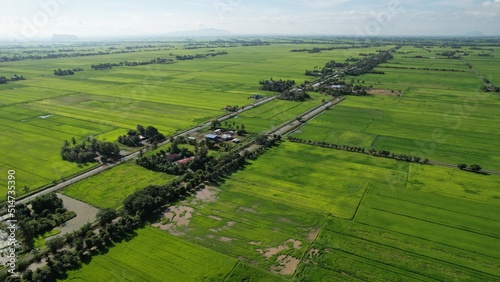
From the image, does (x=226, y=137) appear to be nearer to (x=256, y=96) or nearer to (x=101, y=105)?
(x=256, y=96)

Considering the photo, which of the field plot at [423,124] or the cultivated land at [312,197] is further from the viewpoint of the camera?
the field plot at [423,124]

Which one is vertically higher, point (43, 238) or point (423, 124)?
A: point (423, 124)

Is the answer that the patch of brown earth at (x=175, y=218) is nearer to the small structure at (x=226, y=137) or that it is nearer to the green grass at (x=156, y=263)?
the green grass at (x=156, y=263)

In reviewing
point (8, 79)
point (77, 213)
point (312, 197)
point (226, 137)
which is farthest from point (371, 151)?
point (8, 79)

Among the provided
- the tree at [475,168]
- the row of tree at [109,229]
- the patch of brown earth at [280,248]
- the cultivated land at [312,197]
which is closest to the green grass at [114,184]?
the cultivated land at [312,197]

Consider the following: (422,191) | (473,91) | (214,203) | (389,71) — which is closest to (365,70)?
(389,71)

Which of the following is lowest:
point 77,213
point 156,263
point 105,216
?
point 156,263
